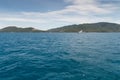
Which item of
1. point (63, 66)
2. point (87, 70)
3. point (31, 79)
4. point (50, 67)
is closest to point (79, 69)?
point (87, 70)

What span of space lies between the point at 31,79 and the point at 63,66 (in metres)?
5.72

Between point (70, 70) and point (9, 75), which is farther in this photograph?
point (70, 70)

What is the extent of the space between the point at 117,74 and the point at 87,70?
3240 mm

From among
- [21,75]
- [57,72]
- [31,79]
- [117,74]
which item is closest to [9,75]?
[21,75]

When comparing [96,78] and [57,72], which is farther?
[57,72]

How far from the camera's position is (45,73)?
1666cm

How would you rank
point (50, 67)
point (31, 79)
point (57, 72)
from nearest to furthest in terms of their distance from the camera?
point (31, 79)
point (57, 72)
point (50, 67)

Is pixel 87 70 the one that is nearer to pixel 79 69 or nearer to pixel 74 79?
pixel 79 69

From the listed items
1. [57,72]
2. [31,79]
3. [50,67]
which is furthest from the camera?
[50,67]

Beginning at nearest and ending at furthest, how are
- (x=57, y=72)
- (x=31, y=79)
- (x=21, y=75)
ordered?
(x=31, y=79) < (x=21, y=75) < (x=57, y=72)

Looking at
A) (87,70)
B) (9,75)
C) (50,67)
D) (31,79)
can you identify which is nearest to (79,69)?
(87,70)

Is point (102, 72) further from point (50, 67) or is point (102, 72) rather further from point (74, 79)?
point (50, 67)

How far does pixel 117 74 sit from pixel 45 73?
765cm

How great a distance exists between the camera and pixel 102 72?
666 inches
